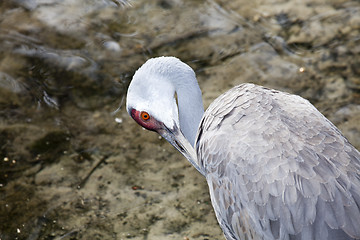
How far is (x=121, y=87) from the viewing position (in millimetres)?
5348

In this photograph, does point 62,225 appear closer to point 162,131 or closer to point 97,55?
point 162,131

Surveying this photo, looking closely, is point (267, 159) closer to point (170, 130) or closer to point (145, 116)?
point (170, 130)

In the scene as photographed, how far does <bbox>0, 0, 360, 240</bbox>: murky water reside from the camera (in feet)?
14.1

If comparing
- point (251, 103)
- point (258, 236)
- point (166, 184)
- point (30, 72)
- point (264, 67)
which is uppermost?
point (251, 103)

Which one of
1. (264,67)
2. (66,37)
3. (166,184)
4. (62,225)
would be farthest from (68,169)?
(264,67)

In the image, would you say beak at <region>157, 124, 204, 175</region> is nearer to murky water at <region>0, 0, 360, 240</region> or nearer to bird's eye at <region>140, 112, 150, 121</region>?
bird's eye at <region>140, 112, 150, 121</region>

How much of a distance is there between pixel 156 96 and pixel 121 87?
1369mm

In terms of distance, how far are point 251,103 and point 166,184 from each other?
4.06 ft

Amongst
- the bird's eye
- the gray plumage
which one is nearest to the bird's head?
the bird's eye

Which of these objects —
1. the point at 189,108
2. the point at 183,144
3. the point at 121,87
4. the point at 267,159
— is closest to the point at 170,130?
the point at 183,144

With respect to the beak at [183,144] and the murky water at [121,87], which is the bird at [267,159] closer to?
the beak at [183,144]

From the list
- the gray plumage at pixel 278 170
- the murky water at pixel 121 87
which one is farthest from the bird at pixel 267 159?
the murky water at pixel 121 87

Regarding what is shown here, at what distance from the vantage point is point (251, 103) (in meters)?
3.62

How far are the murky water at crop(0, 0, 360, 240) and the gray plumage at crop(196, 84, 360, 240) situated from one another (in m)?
0.89
